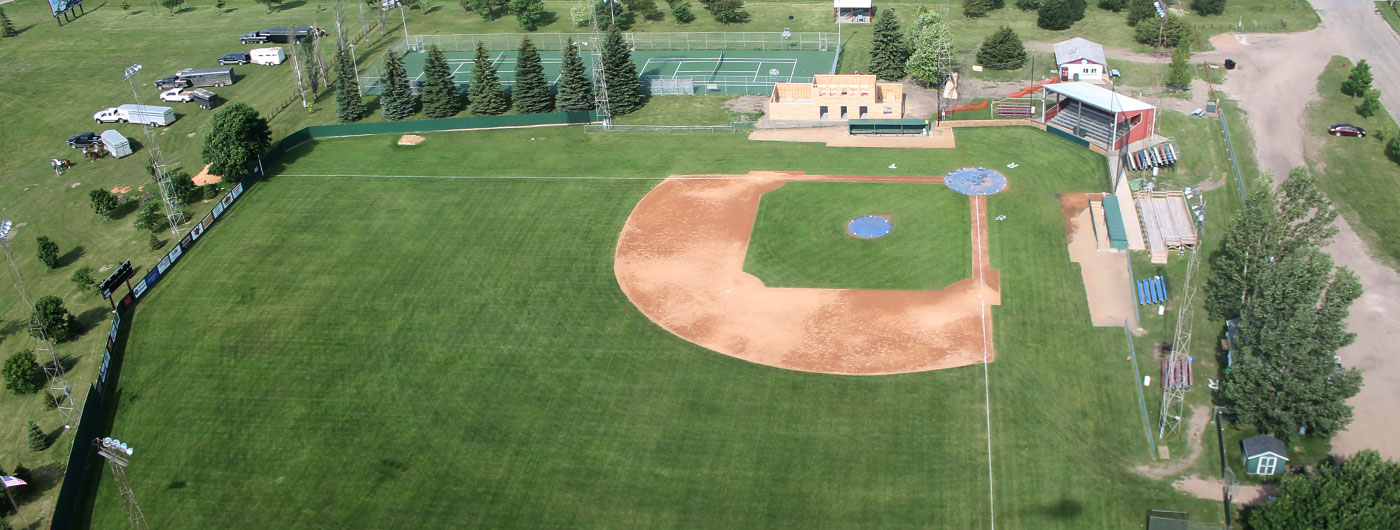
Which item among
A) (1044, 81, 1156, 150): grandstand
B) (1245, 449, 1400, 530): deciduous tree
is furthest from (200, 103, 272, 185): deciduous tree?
(1245, 449, 1400, 530): deciduous tree

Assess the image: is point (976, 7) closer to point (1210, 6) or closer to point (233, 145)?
point (1210, 6)

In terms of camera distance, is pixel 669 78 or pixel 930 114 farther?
pixel 669 78

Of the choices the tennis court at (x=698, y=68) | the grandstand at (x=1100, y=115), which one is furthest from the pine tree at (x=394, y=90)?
the grandstand at (x=1100, y=115)

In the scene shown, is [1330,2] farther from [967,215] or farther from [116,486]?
[116,486]

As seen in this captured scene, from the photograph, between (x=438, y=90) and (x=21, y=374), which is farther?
(x=438, y=90)

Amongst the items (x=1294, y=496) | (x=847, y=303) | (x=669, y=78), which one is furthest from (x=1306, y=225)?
(x=669, y=78)

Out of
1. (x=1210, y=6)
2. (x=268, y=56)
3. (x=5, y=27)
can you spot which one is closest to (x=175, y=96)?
(x=268, y=56)
